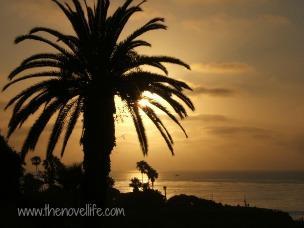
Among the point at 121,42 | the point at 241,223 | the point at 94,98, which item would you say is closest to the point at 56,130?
the point at 94,98

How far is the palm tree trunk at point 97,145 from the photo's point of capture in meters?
19.4

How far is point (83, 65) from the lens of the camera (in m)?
19.8

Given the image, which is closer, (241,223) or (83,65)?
(83,65)

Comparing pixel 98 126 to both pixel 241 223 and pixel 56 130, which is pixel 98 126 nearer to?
pixel 56 130

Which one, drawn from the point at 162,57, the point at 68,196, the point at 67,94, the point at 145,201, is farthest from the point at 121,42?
the point at 145,201

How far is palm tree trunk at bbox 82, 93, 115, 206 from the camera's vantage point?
19406mm

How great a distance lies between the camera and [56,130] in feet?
65.6

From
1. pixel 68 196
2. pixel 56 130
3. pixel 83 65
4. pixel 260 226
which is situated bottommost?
pixel 260 226

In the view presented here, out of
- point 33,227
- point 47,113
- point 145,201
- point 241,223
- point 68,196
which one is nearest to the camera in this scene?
point 47,113

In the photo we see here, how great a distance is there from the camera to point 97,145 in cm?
1969

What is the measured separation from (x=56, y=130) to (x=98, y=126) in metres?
1.91

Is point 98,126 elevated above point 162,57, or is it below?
below

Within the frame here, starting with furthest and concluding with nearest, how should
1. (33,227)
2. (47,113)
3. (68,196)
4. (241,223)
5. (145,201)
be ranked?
(145,201) < (241,223) < (68,196) < (33,227) < (47,113)

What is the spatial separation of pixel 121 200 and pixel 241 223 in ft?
47.7
